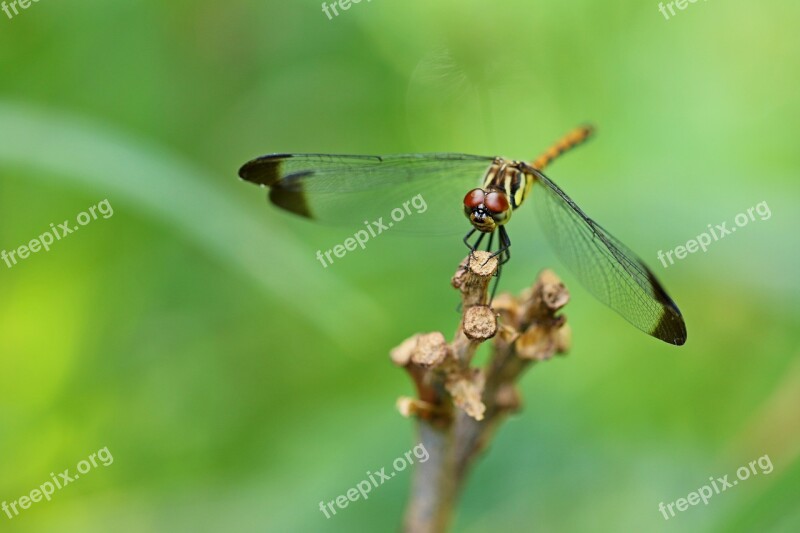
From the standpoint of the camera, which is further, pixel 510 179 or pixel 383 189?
pixel 383 189

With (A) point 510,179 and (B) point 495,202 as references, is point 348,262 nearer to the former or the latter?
(A) point 510,179

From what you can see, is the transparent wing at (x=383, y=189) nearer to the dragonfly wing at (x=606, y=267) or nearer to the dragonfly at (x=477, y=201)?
the dragonfly at (x=477, y=201)

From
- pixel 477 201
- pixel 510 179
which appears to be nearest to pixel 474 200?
pixel 477 201

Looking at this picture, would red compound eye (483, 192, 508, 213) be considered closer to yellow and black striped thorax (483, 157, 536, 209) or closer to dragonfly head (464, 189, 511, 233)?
dragonfly head (464, 189, 511, 233)

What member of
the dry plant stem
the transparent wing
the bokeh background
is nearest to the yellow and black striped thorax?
the transparent wing

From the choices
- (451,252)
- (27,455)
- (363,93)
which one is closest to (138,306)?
(27,455)

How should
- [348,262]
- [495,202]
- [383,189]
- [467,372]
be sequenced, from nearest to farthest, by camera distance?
[467,372]
[495,202]
[383,189]
[348,262]

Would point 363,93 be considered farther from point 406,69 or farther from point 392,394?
point 392,394
